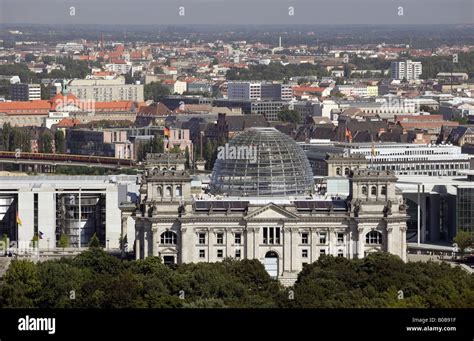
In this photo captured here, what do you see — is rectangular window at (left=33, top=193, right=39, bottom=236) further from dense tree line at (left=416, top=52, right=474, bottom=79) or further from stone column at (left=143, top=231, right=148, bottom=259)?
dense tree line at (left=416, top=52, right=474, bottom=79)

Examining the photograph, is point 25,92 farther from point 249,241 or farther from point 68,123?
point 249,241

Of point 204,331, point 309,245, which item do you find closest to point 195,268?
point 309,245

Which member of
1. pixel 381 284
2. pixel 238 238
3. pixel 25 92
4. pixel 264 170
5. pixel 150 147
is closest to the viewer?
pixel 381 284

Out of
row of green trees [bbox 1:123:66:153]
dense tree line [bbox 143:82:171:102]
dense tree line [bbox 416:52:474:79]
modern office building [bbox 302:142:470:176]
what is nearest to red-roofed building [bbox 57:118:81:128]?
row of green trees [bbox 1:123:66:153]

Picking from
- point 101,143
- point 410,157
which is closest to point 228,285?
point 410,157

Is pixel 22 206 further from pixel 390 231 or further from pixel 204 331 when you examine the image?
pixel 204 331

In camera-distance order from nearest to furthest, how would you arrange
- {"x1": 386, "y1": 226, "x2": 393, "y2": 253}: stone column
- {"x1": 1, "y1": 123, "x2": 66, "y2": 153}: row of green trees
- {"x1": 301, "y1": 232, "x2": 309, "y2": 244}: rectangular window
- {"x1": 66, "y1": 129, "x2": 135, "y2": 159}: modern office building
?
{"x1": 386, "y1": 226, "x2": 393, "y2": 253}: stone column < {"x1": 301, "y1": 232, "x2": 309, "y2": 244}: rectangular window < {"x1": 66, "y1": 129, "x2": 135, "y2": 159}: modern office building < {"x1": 1, "y1": 123, "x2": 66, "y2": 153}: row of green trees
